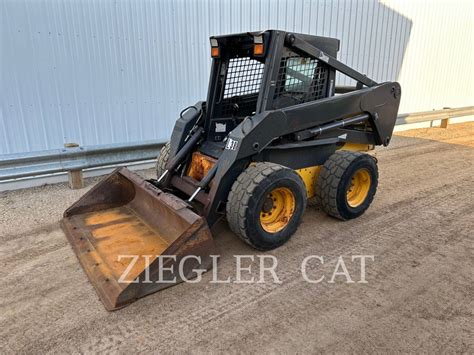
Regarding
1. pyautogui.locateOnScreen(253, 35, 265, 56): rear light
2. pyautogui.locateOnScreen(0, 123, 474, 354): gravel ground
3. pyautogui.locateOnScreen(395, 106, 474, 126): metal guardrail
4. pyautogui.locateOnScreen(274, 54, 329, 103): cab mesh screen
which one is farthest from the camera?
pyautogui.locateOnScreen(395, 106, 474, 126): metal guardrail

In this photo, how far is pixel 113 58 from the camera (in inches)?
215

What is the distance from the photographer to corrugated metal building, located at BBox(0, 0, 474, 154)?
4.88 meters

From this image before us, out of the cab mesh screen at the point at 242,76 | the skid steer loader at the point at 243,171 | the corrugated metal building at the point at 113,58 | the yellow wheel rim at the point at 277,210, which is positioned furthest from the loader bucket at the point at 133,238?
the corrugated metal building at the point at 113,58

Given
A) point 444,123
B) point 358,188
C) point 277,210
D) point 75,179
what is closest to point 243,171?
point 277,210

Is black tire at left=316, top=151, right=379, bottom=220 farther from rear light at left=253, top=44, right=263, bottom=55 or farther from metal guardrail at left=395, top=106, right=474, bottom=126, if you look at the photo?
metal guardrail at left=395, top=106, right=474, bottom=126

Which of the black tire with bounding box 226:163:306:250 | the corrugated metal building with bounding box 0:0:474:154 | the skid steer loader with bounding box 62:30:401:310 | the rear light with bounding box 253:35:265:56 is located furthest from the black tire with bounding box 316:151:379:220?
the corrugated metal building with bounding box 0:0:474:154

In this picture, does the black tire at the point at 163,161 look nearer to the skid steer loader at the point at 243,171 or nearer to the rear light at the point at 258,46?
the skid steer loader at the point at 243,171

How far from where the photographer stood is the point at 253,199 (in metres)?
3.19

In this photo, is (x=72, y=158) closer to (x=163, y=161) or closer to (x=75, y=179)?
(x=75, y=179)

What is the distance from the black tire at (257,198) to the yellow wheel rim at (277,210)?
1.0 inches

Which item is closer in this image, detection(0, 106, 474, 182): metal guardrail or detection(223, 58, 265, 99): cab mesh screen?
detection(223, 58, 265, 99): cab mesh screen

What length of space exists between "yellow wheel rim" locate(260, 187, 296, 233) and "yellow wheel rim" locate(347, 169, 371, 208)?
0.97m

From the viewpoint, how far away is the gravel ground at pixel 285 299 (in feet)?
7.76

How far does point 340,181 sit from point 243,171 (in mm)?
1135
